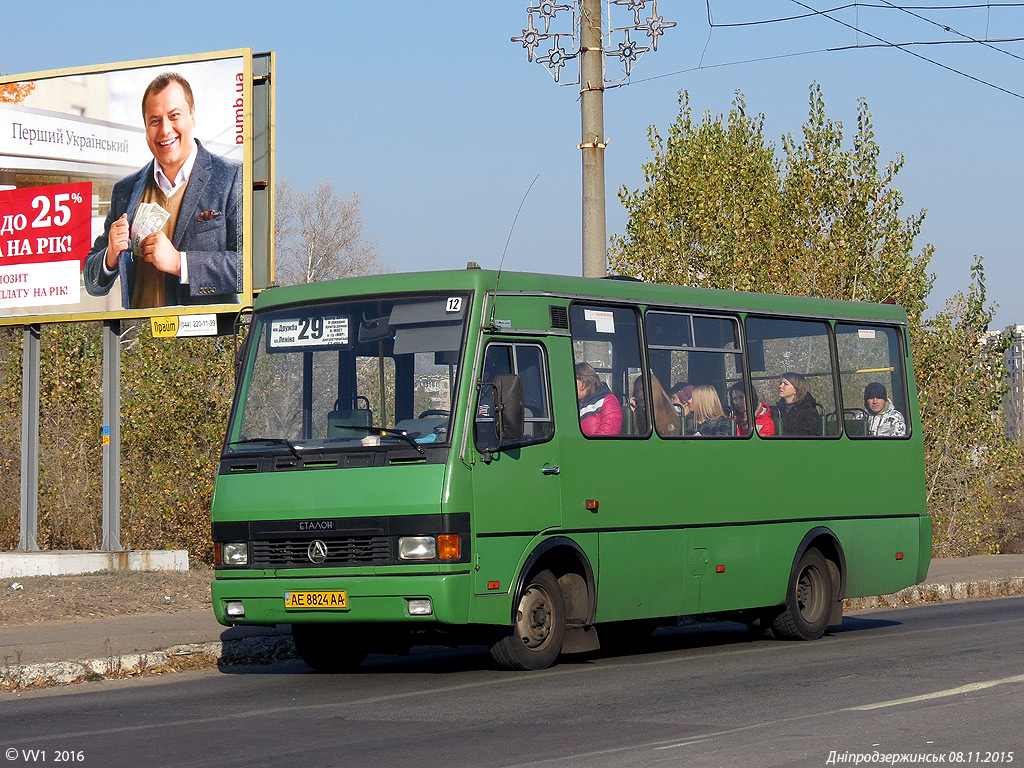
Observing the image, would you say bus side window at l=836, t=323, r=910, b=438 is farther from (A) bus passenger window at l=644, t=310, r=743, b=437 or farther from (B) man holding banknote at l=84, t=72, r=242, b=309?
(B) man holding banknote at l=84, t=72, r=242, b=309

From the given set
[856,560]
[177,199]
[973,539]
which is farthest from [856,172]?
[856,560]

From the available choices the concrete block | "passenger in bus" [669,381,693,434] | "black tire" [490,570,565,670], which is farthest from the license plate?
the concrete block

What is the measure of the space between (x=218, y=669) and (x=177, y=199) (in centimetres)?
1003

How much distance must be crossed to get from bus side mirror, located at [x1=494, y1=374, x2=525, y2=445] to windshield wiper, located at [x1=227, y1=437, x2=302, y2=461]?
60.7 inches

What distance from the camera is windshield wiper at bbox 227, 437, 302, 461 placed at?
38.4ft

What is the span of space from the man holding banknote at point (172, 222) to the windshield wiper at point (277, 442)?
950 centimetres

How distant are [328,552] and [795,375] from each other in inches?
226

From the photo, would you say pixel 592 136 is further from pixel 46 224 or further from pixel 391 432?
pixel 391 432

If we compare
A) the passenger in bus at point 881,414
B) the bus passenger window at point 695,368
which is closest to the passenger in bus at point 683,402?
the bus passenger window at point 695,368

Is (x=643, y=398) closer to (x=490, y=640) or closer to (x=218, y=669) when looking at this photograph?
(x=490, y=640)

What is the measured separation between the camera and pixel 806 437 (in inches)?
595

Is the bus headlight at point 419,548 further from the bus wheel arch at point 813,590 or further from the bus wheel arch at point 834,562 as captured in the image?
the bus wheel arch at point 834,562

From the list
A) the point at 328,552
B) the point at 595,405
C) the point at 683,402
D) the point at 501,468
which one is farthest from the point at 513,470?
the point at 683,402

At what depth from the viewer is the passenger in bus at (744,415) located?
1437 cm
